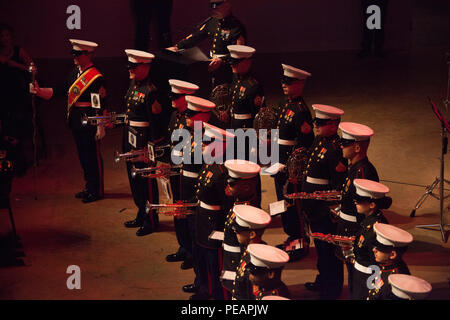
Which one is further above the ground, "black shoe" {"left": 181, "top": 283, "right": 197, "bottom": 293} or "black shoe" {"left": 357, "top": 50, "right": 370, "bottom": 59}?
"black shoe" {"left": 357, "top": 50, "right": 370, "bottom": 59}

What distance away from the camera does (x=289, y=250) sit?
22.0 ft

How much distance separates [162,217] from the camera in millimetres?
7770

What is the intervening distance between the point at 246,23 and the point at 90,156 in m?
7.12

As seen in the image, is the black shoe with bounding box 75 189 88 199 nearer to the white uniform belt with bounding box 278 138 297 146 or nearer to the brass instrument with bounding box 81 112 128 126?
the brass instrument with bounding box 81 112 128 126

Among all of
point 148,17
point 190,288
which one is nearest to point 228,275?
point 190,288

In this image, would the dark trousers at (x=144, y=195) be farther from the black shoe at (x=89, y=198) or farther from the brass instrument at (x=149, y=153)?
the black shoe at (x=89, y=198)

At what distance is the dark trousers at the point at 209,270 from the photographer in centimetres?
562

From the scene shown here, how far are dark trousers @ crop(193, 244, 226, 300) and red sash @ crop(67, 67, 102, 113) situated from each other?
8.63 feet

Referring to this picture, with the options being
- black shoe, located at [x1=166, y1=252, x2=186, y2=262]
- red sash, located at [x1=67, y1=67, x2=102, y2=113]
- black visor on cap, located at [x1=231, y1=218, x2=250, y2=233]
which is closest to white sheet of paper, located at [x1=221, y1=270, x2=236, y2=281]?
black visor on cap, located at [x1=231, y1=218, x2=250, y2=233]

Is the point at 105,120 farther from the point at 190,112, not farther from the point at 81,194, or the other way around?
the point at 190,112

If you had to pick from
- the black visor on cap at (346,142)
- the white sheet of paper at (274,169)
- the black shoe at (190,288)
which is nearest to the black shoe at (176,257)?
the black shoe at (190,288)

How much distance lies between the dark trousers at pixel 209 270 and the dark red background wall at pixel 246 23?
8.56m

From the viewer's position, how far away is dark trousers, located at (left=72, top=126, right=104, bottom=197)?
26.1ft

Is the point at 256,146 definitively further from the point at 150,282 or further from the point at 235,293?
the point at 235,293
